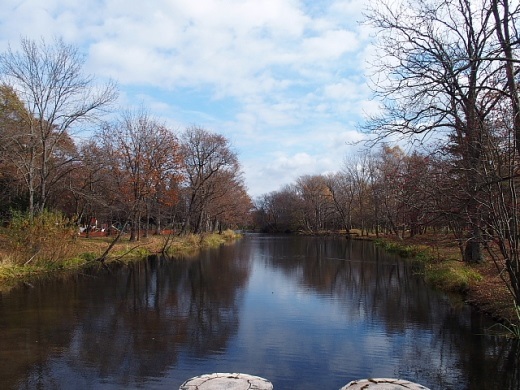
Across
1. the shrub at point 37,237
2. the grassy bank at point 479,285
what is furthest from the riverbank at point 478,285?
the shrub at point 37,237

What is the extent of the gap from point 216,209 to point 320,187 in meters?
32.1

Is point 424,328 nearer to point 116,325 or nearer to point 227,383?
point 227,383

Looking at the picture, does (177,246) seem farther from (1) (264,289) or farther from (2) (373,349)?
(2) (373,349)

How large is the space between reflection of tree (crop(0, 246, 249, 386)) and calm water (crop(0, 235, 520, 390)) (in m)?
0.03

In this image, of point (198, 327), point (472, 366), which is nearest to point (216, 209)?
point (198, 327)

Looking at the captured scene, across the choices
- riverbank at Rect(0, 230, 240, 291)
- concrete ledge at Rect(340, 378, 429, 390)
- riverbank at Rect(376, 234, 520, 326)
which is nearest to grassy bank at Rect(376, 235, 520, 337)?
riverbank at Rect(376, 234, 520, 326)

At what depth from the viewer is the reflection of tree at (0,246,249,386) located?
7.80 meters

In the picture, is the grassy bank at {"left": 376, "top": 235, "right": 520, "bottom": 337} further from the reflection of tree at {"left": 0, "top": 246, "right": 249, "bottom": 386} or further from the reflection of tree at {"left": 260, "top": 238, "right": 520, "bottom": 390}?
the reflection of tree at {"left": 0, "top": 246, "right": 249, "bottom": 386}

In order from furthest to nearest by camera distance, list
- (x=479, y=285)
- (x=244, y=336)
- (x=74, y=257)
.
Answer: (x=74, y=257), (x=479, y=285), (x=244, y=336)

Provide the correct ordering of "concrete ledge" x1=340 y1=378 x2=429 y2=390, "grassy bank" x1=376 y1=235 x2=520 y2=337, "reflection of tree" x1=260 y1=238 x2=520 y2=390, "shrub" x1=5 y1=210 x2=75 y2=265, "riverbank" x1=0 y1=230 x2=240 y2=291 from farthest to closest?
1. "shrub" x1=5 y1=210 x2=75 y2=265
2. "riverbank" x1=0 y1=230 x2=240 y2=291
3. "grassy bank" x1=376 y1=235 x2=520 y2=337
4. "reflection of tree" x1=260 y1=238 x2=520 y2=390
5. "concrete ledge" x1=340 y1=378 x2=429 y2=390

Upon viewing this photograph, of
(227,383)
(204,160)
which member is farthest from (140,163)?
(227,383)

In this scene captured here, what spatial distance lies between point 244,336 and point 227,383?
4.29 metres

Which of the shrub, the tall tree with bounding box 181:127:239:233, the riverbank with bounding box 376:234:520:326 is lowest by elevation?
the riverbank with bounding box 376:234:520:326

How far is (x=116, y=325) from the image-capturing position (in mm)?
10719
